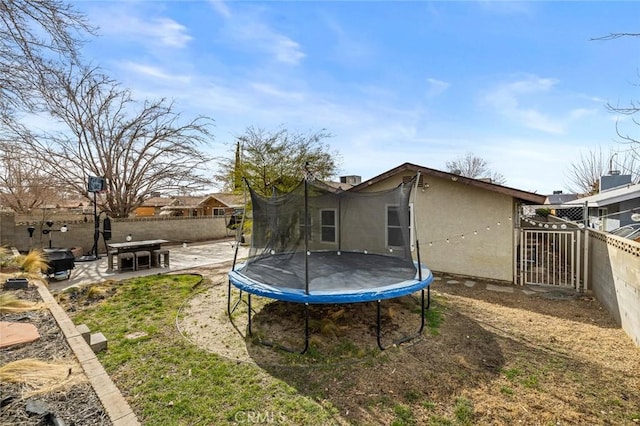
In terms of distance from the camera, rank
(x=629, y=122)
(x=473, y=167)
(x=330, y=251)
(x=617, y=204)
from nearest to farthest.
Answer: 1. (x=629, y=122)
2. (x=330, y=251)
3. (x=617, y=204)
4. (x=473, y=167)

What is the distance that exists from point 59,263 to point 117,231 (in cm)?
496

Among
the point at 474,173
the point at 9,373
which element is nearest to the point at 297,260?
the point at 9,373

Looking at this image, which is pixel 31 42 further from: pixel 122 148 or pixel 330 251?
pixel 122 148

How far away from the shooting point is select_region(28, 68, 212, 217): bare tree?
463 inches

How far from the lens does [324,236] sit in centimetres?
633

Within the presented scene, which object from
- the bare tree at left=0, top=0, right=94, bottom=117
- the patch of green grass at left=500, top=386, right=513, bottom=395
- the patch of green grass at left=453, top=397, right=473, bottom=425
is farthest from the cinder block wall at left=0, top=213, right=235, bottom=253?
the patch of green grass at left=500, top=386, right=513, bottom=395

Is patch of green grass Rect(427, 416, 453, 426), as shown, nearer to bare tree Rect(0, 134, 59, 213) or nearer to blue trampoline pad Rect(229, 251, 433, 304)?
blue trampoline pad Rect(229, 251, 433, 304)

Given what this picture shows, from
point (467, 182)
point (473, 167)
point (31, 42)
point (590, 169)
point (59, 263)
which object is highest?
point (473, 167)

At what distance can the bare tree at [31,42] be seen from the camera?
3.35m

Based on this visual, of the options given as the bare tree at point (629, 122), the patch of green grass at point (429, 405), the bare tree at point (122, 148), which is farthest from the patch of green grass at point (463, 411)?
the bare tree at point (122, 148)

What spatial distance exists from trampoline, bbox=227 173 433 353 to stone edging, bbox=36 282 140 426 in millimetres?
1679

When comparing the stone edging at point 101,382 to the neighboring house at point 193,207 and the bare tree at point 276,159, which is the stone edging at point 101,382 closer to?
the bare tree at point 276,159

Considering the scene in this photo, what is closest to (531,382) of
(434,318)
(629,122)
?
(434,318)

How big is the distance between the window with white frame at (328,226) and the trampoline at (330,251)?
0.8 inches
